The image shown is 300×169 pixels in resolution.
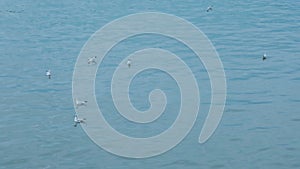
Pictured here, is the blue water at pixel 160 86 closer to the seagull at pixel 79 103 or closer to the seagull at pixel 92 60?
the seagull at pixel 79 103

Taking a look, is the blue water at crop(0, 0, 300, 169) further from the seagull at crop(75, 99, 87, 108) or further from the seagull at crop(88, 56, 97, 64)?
the seagull at crop(88, 56, 97, 64)

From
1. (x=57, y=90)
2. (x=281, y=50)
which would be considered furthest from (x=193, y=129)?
(x=281, y=50)

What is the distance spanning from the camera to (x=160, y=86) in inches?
985

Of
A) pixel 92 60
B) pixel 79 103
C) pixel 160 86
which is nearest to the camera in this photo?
pixel 79 103

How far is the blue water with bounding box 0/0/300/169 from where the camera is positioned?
19016 millimetres

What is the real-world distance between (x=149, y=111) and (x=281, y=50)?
33.4 ft

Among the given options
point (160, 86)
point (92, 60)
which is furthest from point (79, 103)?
point (92, 60)

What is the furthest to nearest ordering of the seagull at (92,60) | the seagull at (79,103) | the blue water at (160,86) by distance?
the seagull at (92,60), the seagull at (79,103), the blue water at (160,86)

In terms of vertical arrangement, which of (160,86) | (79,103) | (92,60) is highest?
(92,60)

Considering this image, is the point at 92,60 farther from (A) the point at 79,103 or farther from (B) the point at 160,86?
(A) the point at 79,103

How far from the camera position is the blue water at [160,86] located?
62.4ft

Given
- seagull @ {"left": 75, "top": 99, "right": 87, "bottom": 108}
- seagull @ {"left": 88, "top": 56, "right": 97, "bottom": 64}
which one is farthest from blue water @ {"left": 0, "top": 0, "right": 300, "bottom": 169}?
seagull @ {"left": 88, "top": 56, "right": 97, "bottom": 64}

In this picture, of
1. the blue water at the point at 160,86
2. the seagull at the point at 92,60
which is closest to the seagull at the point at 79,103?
the blue water at the point at 160,86

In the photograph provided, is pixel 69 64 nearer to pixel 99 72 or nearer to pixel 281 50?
pixel 99 72
